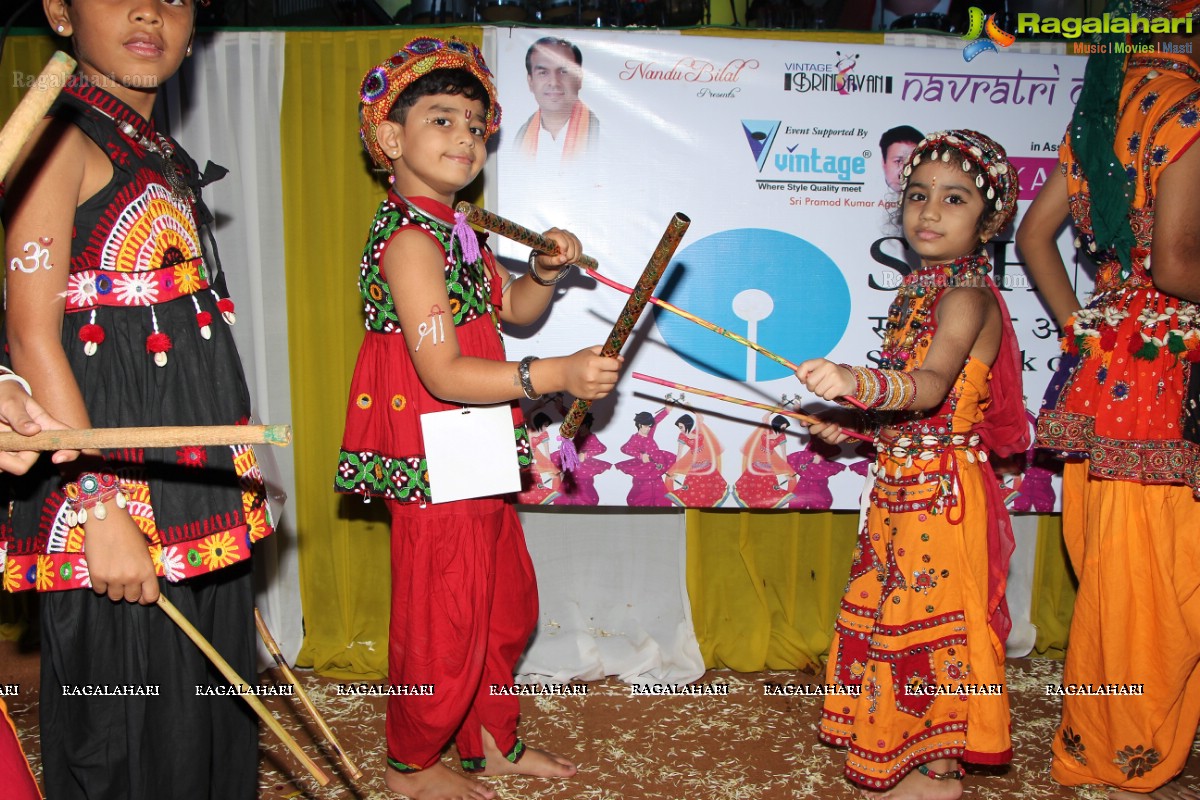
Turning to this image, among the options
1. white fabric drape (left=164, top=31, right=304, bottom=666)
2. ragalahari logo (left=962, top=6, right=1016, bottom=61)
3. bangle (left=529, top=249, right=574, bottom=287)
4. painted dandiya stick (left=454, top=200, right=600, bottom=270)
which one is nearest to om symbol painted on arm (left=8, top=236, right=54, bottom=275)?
painted dandiya stick (left=454, top=200, right=600, bottom=270)

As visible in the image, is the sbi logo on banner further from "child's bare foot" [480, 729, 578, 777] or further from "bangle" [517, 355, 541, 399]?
"child's bare foot" [480, 729, 578, 777]

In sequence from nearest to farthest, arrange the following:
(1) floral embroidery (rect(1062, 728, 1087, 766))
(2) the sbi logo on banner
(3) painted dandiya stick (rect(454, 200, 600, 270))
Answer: (3) painted dandiya stick (rect(454, 200, 600, 270)) → (1) floral embroidery (rect(1062, 728, 1087, 766)) → (2) the sbi logo on banner

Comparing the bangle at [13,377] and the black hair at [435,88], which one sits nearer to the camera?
the bangle at [13,377]

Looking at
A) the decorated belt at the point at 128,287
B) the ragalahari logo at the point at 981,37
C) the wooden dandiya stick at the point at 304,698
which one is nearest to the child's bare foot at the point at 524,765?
the wooden dandiya stick at the point at 304,698

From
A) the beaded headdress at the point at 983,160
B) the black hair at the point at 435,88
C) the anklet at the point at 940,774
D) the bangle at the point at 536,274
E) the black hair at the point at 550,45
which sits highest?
the black hair at the point at 550,45

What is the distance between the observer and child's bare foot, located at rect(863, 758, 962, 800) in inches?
86.0

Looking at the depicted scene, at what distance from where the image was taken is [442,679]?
2.10 m

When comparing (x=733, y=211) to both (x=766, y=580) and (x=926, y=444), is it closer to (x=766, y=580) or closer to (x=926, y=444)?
(x=926, y=444)

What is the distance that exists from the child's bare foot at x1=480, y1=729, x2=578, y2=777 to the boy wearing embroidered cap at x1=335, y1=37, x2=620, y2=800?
4.0 inches

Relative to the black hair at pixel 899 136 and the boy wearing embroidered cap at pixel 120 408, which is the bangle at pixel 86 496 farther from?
the black hair at pixel 899 136

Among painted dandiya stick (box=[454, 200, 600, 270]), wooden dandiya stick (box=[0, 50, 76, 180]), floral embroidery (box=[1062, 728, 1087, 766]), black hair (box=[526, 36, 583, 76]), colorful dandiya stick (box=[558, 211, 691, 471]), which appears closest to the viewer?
wooden dandiya stick (box=[0, 50, 76, 180])

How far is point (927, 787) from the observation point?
2.20m

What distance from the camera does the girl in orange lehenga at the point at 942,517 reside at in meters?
2.10

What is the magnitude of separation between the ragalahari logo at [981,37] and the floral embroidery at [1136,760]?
1927 mm
